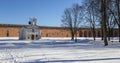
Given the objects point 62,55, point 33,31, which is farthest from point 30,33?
point 62,55

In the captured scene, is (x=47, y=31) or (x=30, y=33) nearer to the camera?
(x=30, y=33)

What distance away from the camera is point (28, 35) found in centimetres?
7875

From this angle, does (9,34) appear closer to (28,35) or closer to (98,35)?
(28,35)

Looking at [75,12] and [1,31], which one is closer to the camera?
[75,12]

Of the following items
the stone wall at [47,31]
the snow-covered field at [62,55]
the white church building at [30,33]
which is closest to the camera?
the snow-covered field at [62,55]

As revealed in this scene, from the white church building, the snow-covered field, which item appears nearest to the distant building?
the white church building

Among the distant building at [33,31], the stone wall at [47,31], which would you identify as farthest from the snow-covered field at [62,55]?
the stone wall at [47,31]

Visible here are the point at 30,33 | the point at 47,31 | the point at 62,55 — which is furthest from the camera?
the point at 47,31

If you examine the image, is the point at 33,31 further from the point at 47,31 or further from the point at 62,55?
the point at 62,55

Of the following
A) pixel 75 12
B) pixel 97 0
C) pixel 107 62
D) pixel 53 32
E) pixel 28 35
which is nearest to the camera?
pixel 107 62

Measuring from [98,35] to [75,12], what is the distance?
145 feet

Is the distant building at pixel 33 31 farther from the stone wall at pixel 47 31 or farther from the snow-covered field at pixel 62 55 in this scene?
the snow-covered field at pixel 62 55

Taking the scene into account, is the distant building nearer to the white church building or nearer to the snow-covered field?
the white church building

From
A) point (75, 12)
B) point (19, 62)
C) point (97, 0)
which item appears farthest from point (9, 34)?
point (19, 62)
